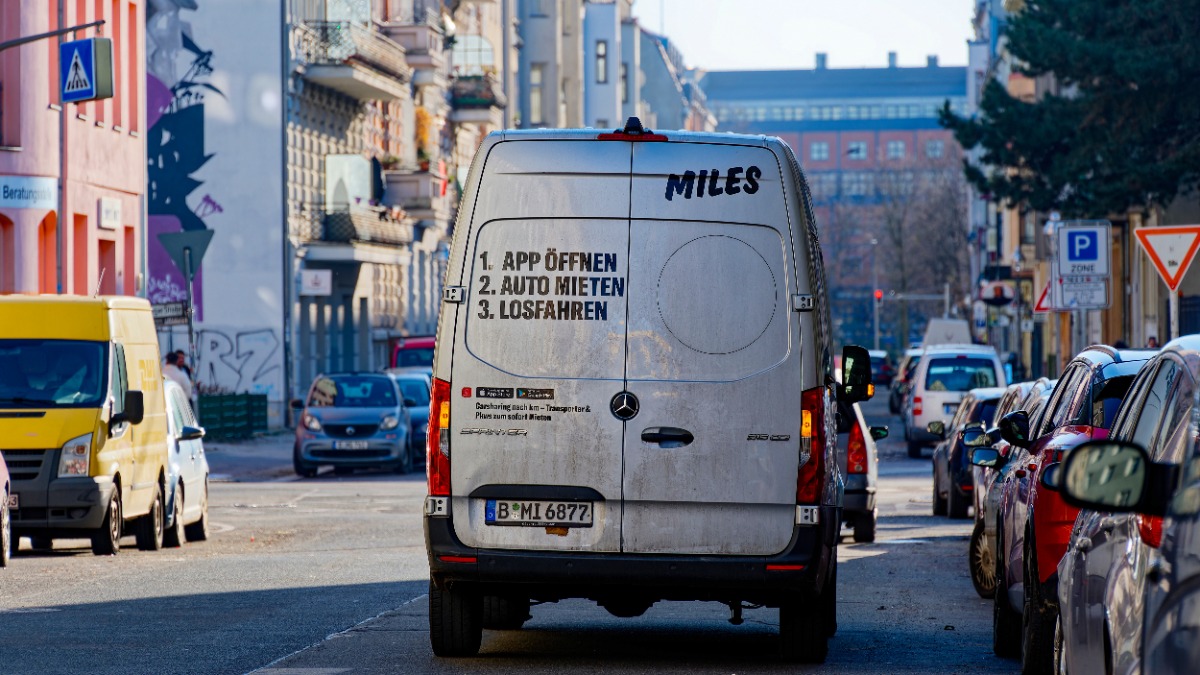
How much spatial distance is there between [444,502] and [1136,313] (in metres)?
41.4

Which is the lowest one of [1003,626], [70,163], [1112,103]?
[1003,626]

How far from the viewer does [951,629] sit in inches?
508

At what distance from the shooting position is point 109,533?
1828 centimetres

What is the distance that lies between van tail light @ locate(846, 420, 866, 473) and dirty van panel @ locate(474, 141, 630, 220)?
9185mm

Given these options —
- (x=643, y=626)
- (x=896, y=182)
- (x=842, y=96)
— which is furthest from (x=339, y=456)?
(x=842, y=96)

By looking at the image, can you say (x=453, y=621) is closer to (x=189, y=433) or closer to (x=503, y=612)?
(x=503, y=612)

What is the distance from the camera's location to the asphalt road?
1086cm

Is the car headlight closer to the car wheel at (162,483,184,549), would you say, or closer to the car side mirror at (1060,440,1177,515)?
the car wheel at (162,483,184,549)

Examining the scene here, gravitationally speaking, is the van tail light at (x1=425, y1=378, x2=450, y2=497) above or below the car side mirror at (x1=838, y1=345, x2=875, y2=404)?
below

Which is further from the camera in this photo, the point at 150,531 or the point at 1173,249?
the point at 1173,249

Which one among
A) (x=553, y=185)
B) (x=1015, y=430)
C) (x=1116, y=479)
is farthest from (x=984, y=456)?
(x=1116, y=479)

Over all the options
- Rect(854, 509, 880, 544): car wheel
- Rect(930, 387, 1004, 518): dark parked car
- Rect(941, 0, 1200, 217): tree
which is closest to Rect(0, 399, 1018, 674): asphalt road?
Rect(854, 509, 880, 544): car wheel

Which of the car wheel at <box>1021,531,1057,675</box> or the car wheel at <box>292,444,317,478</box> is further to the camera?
the car wheel at <box>292,444,317,478</box>

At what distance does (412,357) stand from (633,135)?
35526 mm
